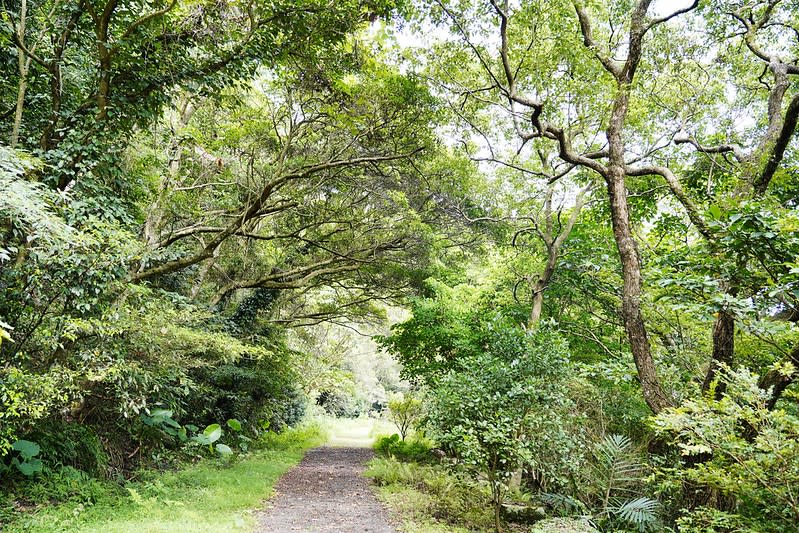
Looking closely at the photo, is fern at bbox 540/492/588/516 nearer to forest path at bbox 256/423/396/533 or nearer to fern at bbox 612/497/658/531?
fern at bbox 612/497/658/531

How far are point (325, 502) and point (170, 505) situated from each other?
251cm

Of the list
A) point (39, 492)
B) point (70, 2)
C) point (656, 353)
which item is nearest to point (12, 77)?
point (70, 2)

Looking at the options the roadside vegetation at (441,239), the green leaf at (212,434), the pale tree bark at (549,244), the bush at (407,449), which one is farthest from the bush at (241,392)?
the pale tree bark at (549,244)

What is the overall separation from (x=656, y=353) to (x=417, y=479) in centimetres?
531

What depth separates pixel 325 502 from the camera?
7574 mm

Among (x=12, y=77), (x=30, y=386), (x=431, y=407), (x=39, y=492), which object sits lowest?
(x=39, y=492)

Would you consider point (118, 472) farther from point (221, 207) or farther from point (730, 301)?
point (730, 301)

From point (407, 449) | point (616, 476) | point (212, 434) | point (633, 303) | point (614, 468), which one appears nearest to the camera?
point (633, 303)

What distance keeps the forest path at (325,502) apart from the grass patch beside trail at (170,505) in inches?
13.9

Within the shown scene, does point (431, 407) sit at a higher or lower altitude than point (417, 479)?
higher

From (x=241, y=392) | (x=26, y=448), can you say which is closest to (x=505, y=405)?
(x=26, y=448)

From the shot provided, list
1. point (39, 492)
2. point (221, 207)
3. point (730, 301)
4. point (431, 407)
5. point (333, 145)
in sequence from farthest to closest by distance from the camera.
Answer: point (221, 207), point (333, 145), point (431, 407), point (39, 492), point (730, 301)

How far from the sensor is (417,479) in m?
8.99

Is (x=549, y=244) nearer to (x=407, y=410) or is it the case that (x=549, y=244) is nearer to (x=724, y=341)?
(x=724, y=341)
